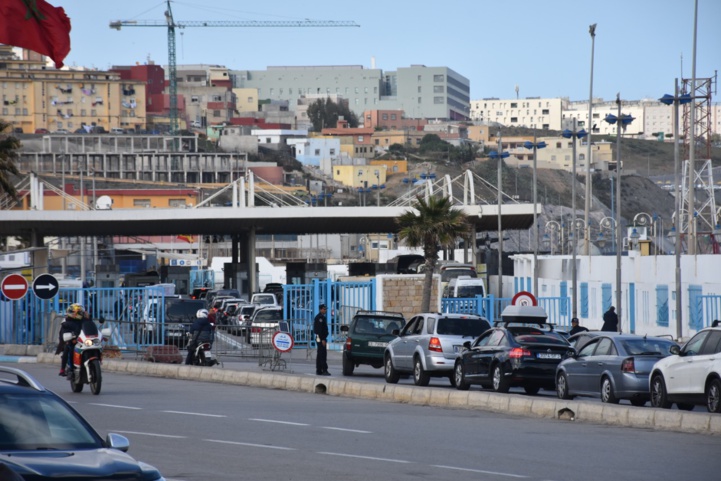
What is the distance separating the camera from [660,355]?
22.2m

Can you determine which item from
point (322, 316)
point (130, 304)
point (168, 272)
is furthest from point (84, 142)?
point (322, 316)

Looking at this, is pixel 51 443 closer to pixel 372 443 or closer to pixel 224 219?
pixel 372 443

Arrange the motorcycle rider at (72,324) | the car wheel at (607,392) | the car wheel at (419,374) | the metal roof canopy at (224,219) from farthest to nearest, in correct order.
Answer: the metal roof canopy at (224,219), the car wheel at (419,374), the motorcycle rider at (72,324), the car wheel at (607,392)

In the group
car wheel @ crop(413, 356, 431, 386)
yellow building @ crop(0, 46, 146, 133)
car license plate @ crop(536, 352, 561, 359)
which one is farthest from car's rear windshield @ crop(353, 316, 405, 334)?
yellow building @ crop(0, 46, 146, 133)

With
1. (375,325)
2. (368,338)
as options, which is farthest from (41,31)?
(375,325)

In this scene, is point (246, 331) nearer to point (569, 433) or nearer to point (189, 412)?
point (189, 412)

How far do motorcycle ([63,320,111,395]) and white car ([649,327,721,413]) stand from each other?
1004 centimetres

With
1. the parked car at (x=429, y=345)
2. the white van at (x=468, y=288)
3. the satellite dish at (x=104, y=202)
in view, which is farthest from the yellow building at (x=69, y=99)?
the parked car at (x=429, y=345)

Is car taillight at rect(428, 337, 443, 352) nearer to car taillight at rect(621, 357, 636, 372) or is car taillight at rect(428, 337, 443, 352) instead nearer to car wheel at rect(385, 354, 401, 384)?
car wheel at rect(385, 354, 401, 384)

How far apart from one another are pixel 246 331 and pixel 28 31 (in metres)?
23.2

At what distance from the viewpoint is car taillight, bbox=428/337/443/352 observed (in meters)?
27.1

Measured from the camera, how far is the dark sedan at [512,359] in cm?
2431

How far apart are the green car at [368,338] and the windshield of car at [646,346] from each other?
384 inches

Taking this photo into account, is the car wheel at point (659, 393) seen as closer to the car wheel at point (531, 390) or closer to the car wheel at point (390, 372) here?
the car wheel at point (531, 390)
